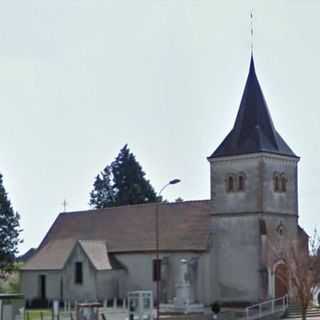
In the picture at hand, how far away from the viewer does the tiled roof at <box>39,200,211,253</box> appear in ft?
211

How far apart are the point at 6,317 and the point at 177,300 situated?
1929cm

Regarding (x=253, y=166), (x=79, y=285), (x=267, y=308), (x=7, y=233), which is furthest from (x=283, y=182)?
(x=7, y=233)

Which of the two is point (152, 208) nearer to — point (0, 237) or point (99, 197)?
point (0, 237)

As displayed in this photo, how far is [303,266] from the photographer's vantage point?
55.0 m

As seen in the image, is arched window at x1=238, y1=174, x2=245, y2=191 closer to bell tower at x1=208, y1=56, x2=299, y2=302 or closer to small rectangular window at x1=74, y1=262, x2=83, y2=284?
bell tower at x1=208, y1=56, x2=299, y2=302

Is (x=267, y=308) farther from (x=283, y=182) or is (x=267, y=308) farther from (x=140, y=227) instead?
(x=140, y=227)

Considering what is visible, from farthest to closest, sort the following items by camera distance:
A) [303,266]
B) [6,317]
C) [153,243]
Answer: [153,243], [303,266], [6,317]

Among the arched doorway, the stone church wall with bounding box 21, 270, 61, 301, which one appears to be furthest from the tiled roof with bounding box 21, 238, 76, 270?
the arched doorway

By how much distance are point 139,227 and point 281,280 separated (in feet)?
43.0

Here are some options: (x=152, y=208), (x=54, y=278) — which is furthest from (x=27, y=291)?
(x=152, y=208)

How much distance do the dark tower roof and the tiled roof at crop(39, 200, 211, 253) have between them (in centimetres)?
548

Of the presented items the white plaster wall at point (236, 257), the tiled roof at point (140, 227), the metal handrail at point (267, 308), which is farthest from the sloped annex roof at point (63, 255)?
the metal handrail at point (267, 308)

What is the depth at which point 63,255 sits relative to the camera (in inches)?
2803

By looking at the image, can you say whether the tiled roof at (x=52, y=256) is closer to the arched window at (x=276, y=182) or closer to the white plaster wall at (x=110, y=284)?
the white plaster wall at (x=110, y=284)
